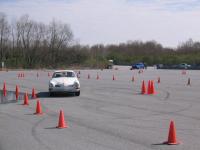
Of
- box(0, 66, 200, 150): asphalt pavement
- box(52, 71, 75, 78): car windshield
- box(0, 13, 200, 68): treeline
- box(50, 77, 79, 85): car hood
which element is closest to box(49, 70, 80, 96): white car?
box(50, 77, 79, 85): car hood

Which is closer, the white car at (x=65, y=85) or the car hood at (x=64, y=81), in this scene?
the white car at (x=65, y=85)

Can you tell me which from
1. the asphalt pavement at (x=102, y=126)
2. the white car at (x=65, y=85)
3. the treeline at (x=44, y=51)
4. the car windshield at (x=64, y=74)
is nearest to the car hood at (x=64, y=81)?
the white car at (x=65, y=85)

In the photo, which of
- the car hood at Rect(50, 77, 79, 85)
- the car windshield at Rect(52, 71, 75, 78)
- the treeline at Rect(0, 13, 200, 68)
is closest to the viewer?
the car hood at Rect(50, 77, 79, 85)

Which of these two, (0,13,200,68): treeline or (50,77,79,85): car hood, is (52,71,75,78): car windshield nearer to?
(50,77,79,85): car hood

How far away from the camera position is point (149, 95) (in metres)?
24.2

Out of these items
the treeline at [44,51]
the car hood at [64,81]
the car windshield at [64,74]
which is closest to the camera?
the car hood at [64,81]

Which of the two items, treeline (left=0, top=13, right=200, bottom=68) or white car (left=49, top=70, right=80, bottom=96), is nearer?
white car (left=49, top=70, right=80, bottom=96)

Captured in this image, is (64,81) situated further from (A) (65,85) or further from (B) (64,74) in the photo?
(B) (64,74)

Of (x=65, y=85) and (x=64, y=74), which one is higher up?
(x=64, y=74)

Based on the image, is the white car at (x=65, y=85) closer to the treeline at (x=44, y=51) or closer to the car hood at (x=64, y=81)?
the car hood at (x=64, y=81)

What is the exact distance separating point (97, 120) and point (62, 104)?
5876mm

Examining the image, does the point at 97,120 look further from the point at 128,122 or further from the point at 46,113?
the point at 46,113

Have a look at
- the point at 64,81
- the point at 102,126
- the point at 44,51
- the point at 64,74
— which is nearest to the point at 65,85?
the point at 64,81

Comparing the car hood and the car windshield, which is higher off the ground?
the car windshield
